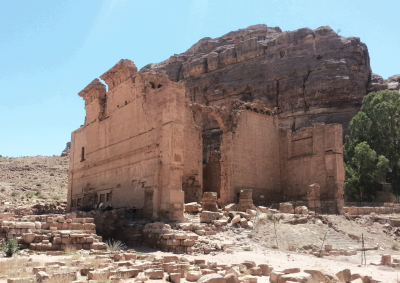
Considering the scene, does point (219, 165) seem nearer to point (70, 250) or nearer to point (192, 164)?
point (192, 164)

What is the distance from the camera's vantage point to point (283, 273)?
7.32 meters

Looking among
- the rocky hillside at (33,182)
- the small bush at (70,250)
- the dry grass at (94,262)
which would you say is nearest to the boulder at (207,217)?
the small bush at (70,250)

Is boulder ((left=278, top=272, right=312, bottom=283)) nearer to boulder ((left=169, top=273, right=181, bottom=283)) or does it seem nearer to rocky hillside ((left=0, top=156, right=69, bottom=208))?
boulder ((left=169, top=273, right=181, bottom=283))

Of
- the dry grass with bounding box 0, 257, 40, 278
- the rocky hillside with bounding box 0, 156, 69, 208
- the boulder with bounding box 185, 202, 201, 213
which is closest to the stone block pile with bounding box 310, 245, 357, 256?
the boulder with bounding box 185, 202, 201, 213

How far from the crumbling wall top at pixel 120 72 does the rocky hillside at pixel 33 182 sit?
10.3m

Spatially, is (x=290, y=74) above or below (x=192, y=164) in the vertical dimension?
above

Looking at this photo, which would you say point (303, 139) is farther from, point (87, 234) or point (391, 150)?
point (87, 234)

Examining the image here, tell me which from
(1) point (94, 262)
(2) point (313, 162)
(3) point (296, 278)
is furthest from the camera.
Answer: (2) point (313, 162)

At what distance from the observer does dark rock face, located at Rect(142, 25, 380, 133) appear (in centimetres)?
4397

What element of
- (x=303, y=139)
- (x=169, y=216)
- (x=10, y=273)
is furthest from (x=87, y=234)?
(x=303, y=139)

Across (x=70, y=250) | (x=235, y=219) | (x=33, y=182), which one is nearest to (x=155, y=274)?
(x=70, y=250)

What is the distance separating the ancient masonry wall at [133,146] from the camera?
1436 cm

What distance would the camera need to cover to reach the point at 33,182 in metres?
36.5

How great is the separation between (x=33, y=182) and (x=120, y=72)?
72.6 ft
